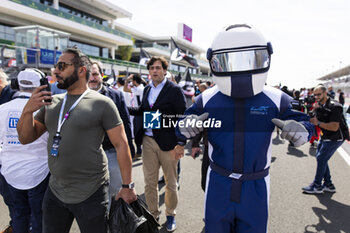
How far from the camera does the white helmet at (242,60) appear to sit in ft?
4.98

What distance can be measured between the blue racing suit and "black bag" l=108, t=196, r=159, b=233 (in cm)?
46

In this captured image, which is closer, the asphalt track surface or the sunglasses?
the sunglasses

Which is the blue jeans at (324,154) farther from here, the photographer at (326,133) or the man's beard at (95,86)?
the man's beard at (95,86)

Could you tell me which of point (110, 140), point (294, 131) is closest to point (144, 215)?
point (110, 140)

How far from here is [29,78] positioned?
6.95 feet

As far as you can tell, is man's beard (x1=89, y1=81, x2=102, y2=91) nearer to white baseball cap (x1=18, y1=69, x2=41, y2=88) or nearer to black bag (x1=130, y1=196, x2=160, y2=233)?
white baseball cap (x1=18, y1=69, x2=41, y2=88)

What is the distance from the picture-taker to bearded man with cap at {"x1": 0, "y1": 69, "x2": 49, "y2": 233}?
211cm

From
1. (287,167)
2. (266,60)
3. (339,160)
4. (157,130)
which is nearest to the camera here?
(266,60)

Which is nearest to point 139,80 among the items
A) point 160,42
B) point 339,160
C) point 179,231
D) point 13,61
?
point 179,231

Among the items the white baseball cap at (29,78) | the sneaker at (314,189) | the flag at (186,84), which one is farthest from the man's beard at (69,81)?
the flag at (186,84)

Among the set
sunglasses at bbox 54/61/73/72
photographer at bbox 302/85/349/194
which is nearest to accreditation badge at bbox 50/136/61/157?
sunglasses at bbox 54/61/73/72

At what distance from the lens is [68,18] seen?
1045 inches

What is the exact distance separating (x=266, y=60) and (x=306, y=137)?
1.81 feet

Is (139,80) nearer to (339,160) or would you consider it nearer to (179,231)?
(179,231)
